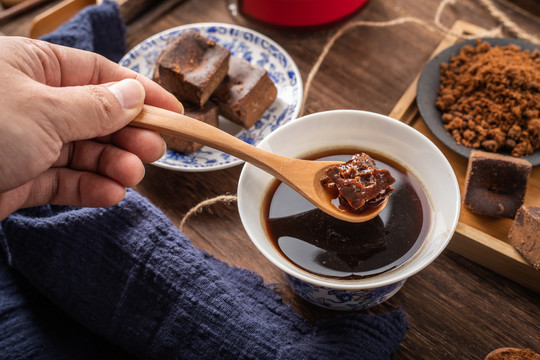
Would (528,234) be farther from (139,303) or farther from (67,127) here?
(67,127)

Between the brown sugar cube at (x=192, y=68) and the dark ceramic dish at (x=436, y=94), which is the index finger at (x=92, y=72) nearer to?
the brown sugar cube at (x=192, y=68)

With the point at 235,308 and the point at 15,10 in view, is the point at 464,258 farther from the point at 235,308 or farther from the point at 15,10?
the point at 15,10

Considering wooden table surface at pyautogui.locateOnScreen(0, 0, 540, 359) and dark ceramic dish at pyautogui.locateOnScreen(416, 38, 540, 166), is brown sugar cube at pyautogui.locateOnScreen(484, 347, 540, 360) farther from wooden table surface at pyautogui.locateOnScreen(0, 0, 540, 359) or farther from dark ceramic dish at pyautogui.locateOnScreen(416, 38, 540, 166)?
dark ceramic dish at pyautogui.locateOnScreen(416, 38, 540, 166)

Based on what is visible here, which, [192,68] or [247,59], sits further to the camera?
[247,59]

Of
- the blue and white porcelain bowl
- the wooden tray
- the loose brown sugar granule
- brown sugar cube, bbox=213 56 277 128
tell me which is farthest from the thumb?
the loose brown sugar granule

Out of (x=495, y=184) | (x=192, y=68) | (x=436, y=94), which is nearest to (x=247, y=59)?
(x=192, y=68)
